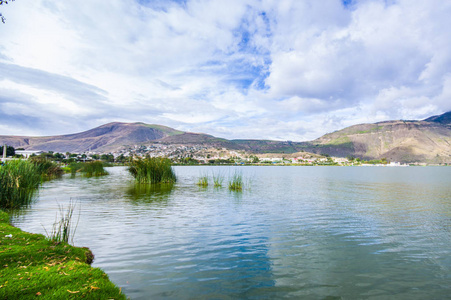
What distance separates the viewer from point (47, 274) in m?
4.98

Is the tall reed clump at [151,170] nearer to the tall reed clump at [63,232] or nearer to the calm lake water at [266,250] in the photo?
the calm lake water at [266,250]

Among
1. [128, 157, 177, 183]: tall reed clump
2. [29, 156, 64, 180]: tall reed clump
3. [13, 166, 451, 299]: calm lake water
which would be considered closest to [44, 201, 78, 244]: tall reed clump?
[13, 166, 451, 299]: calm lake water

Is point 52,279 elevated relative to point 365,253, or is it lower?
elevated

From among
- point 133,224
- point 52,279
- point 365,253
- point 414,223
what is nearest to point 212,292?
point 52,279

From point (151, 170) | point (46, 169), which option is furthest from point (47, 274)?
point (46, 169)

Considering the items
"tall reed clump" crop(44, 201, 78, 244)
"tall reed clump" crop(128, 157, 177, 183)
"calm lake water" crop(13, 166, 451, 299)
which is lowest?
"calm lake water" crop(13, 166, 451, 299)

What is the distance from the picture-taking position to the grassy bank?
432 cm

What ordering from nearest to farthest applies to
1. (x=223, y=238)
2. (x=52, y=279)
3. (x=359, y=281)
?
(x=52, y=279)
(x=359, y=281)
(x=223, y=238)

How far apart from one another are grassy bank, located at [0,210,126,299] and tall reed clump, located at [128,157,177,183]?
2303 cm

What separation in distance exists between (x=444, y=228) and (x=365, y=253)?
6.13 meters

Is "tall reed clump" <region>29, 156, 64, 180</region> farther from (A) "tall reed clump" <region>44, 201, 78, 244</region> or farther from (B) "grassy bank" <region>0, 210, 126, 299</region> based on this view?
(B) "grassy bank" <region>0, 210, 126, 299</region>

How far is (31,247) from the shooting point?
6469 mm

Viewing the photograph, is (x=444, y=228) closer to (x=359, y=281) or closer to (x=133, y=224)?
(x=359, y=281)

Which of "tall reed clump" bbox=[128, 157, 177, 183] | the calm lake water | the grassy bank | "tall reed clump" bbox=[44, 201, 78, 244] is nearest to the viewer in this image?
the grassy bank
